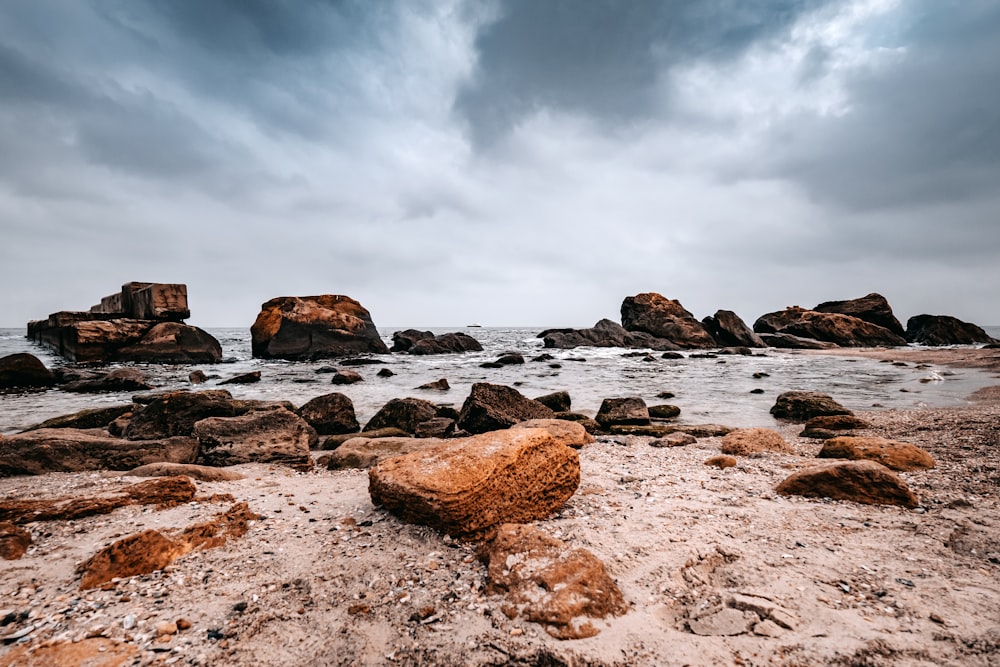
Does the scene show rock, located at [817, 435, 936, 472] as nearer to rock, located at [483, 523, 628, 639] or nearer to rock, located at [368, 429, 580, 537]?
rock, located at [368, 429, 580, 537]

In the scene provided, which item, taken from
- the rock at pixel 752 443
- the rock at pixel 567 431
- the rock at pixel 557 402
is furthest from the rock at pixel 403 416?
the rock at pixel 752 443

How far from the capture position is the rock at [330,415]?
923 centimetres

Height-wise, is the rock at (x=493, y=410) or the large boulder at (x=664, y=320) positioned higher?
the large boulder at (x=664, y=320)

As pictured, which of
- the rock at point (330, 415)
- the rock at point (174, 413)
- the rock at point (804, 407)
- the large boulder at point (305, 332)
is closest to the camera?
the rock at point (174, 413)

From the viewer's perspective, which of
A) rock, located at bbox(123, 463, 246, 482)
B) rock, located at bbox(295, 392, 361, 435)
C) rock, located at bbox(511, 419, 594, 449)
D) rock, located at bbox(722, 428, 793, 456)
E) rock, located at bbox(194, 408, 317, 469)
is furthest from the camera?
rock, located at bbox(295, 392, 361, 435)

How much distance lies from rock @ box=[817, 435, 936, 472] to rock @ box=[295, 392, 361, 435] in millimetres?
8265

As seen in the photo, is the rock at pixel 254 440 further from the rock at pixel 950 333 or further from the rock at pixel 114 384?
the rock at pixel 950 333

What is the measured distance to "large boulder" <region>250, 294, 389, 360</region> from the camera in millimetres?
33000

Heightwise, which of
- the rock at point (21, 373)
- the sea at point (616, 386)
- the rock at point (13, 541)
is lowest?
the sea at point (616, 386)

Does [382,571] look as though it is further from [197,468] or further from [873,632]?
[197,468]

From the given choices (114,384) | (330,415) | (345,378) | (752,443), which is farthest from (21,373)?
(752,443)

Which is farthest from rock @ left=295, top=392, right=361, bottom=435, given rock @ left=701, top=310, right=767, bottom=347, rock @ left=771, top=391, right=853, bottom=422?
rock @ left=701, top=310, right=767, bottom=347

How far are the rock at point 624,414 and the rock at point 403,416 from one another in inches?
151

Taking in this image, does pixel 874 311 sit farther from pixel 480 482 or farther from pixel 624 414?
pixel 480 482
